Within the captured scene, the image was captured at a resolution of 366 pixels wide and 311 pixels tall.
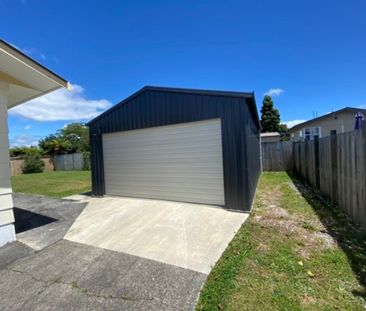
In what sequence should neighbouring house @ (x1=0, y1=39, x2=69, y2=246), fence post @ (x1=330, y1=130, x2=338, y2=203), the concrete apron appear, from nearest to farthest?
the concrete apron < neighbouring house @ (x1=0, y1=39, x2=69, y2=246) < fence post @ (x1=330, y1=130, x2=338, y2=203)

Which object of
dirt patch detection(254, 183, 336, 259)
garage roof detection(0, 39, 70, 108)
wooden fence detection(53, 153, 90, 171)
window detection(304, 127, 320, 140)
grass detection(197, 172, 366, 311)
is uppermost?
garage roof detection(0, 39, 70, 108)

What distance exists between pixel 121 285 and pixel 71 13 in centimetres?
730

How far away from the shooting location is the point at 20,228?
15.0ft

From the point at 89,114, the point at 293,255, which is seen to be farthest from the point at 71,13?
the point at 89,114

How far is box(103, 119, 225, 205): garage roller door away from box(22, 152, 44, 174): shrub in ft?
61.3

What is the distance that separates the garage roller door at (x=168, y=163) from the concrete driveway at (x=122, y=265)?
1215mm

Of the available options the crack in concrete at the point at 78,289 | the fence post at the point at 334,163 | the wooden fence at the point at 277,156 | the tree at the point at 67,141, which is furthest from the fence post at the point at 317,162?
the tree at the point at 67,141

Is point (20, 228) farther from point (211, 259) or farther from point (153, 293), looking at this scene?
point (211, 259)

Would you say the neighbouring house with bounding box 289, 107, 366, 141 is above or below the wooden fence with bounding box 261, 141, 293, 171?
above

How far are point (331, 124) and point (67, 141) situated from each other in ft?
96.5

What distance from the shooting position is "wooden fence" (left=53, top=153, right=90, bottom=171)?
21.7 metres

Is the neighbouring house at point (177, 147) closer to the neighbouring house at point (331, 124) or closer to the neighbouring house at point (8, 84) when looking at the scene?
the neighbouring house at point (8, 84)

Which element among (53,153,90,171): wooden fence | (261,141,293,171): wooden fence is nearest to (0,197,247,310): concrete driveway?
(261,141,293,171): wooden fence

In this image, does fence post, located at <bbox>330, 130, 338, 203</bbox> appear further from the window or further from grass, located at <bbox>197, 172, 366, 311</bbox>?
the window
